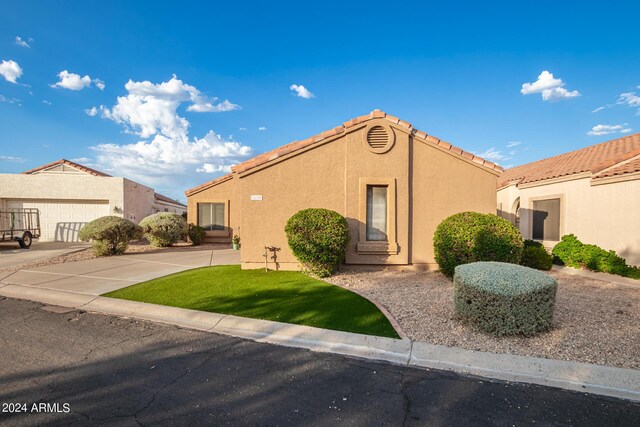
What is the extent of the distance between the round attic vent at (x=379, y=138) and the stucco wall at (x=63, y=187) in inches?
620

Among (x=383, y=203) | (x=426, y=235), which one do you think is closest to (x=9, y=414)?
(x=383, y=203)

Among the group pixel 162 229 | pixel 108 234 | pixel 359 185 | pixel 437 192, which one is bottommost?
pixel 108 234

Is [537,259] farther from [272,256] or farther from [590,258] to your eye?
[272,256]

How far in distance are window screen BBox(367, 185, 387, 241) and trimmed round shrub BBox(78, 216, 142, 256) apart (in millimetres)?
10340

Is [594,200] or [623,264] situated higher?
[594,200]

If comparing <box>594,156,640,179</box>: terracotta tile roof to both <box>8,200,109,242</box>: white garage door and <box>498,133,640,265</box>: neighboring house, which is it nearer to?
<box>498,133,640,265</box>: neighboring house

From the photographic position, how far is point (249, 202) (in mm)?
9688

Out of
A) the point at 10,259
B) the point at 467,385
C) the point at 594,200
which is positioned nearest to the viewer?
the point at 467,385

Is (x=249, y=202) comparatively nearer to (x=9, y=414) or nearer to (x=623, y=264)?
(x=9, y=414)

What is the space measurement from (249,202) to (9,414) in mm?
7102

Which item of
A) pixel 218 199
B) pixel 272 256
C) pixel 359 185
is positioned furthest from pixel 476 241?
pixel 218 199

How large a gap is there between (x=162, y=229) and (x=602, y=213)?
18.4 m

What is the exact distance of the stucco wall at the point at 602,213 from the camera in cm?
940

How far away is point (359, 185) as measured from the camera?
965 centimetres
